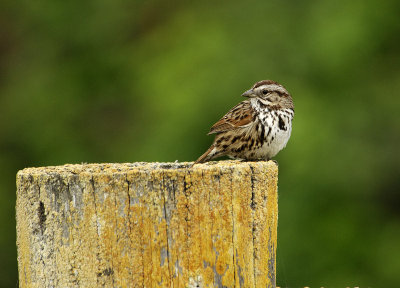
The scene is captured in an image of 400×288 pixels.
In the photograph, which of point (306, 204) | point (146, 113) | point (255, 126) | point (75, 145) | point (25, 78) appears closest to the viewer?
point (255, 126)

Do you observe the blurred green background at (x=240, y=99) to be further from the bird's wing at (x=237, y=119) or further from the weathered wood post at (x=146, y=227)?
the weathered wood post at (x=146, y=227)

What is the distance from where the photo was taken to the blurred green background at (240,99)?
7785mm

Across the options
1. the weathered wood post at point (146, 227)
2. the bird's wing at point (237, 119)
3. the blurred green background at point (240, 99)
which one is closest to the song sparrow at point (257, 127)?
the bird's wing at point (237, 119)

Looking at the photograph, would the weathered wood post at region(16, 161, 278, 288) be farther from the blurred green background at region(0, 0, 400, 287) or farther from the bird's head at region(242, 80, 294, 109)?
the blurred green background at region(0, 0, 400, 287)

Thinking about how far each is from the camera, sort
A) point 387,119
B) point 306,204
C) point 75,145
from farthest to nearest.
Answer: point 75,145 → point 387,119 → point 306,204

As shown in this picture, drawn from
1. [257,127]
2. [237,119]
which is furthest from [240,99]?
[257,127]

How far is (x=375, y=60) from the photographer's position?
879 cm

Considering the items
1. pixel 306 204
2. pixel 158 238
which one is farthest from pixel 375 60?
pixel 158 238

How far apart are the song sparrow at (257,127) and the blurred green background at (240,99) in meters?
1.65

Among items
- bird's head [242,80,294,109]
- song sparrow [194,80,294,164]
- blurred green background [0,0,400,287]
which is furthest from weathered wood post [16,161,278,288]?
blurred green background [0,0,400,287]

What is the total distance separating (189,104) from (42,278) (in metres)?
4.94

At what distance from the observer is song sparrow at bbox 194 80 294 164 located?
577 centimetres

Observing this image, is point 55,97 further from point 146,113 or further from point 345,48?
point 345,48

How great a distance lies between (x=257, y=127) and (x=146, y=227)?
2714 millimetres
